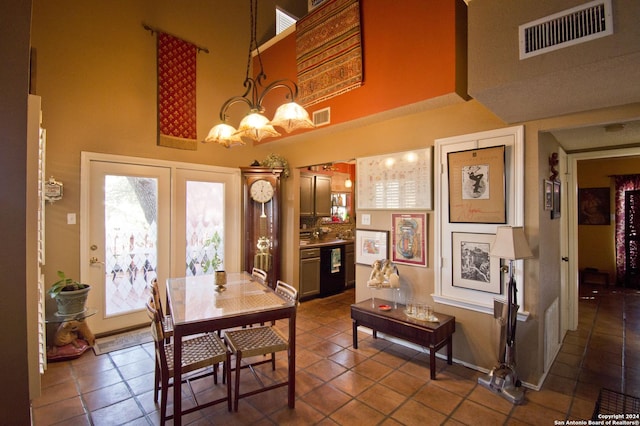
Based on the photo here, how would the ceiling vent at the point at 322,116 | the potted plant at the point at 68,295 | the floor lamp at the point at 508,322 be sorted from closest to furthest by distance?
the floor lamp at the point at 508,322 → the potted plant at the point at 68,295 → the ceiling vent at the point at 322,116

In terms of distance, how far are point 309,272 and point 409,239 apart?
2129mm

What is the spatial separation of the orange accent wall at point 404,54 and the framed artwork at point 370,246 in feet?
4.31

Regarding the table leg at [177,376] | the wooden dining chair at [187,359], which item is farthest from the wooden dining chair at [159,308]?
the table leg at [177,376]

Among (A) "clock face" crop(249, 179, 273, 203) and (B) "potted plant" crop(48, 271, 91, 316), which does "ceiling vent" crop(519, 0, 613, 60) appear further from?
(B) "potted plant" crop(48, 271, 91, 316)

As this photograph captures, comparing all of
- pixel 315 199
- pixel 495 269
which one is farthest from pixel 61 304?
pixel 495 269

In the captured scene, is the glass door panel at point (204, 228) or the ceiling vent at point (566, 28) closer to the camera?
the ceiling vent at point (566, 28)

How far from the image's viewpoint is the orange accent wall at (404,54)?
2680 millimetres

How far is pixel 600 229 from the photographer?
607cm

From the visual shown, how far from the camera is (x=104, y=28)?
360 centimetres

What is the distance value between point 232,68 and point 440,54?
3212mm

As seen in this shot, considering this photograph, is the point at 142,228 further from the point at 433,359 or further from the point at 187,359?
the point at 433,359

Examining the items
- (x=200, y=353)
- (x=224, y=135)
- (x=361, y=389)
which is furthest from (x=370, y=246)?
(x=200, y=353)

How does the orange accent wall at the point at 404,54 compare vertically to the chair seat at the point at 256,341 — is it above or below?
above

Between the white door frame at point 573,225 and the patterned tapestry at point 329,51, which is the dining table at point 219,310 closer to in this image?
the patterned tapestry at point 329,51
